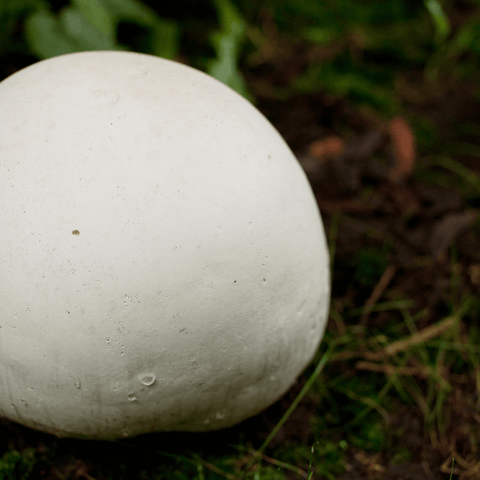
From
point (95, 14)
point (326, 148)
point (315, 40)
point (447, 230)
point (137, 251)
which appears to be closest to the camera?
point (137, 251)

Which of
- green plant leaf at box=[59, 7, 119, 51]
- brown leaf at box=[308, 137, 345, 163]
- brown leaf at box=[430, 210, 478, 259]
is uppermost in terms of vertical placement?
green plant leaf at box=[59, 7, 119, 51]

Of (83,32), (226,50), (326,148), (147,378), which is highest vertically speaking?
(83,32)

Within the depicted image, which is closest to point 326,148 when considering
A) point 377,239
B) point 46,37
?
point 377,239

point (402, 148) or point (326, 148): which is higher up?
point (326, 148)

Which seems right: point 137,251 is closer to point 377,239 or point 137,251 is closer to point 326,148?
point 377,239

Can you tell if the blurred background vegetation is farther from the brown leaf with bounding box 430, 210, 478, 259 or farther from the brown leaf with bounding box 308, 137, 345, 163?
the brown leaf with bounding box 430, 210, 478, 259

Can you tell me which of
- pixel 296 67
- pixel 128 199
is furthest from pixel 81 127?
pixel 296 67

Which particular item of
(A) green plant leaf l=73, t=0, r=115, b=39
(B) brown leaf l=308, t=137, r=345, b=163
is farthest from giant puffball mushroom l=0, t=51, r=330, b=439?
(B) brown leaf l=308, t=137, r=345, b=163
